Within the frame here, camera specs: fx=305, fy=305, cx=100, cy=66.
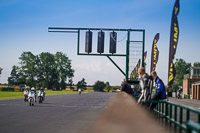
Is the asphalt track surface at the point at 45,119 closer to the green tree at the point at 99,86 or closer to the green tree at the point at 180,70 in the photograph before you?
the green tree at the point at 180,70

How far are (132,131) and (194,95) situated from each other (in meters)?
64.9

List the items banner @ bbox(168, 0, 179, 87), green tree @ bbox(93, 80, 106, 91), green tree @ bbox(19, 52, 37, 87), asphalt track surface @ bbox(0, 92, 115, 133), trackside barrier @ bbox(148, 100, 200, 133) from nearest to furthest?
1. trackside barrier @ bbox(148, 100, 200, 133)
2. asphalt track surface @ bbox(0, 92, 115, 133)
3. banner @ bbox(168, 0, 179, 87)
4. green tree @ bbox(19, 52, 37, 87)
5. green tree @ bbox(93, 80, 106, 91)

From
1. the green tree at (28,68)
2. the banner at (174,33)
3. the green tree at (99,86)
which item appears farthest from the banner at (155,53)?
the green tree at (99,86)

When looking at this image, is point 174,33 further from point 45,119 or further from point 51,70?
point 51,70

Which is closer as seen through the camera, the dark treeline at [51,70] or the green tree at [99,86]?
the dark treeline at [51,70]

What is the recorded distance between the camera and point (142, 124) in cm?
177

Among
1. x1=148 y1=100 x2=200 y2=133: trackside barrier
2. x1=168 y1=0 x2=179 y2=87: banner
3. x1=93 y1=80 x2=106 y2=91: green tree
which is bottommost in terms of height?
x1=93 y1=80 x2=106 y2=91: green tree

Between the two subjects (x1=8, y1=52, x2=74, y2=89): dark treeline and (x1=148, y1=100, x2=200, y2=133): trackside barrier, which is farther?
(x1=8, y1=52, x2=74, y2=89): dark treeline

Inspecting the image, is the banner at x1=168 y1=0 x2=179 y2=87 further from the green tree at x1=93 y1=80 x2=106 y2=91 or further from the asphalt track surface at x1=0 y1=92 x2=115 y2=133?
the green tree at x1=93 y1=80 x2=106 y2=91

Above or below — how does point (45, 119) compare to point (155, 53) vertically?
below

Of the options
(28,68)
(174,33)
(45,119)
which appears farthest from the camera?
(28,68)

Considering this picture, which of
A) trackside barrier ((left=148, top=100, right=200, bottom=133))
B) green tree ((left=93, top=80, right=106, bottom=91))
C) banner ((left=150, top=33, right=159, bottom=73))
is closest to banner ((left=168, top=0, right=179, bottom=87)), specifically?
trackside barrier ((left=148, top=100, right=200, bottom=133))

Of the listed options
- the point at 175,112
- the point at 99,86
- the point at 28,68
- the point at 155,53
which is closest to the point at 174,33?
the point at 175,112

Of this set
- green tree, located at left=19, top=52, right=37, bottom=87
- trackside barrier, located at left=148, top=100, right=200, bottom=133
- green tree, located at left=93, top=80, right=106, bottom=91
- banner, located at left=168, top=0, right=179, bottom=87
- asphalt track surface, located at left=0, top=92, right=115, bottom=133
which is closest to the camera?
trackside barrier, located at left=148, top=100, right=200, bottom=133
